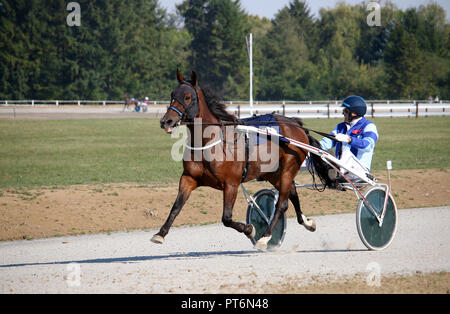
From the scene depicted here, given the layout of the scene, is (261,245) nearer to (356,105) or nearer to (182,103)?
(182,103)

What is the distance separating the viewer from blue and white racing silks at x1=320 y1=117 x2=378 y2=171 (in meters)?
6.68

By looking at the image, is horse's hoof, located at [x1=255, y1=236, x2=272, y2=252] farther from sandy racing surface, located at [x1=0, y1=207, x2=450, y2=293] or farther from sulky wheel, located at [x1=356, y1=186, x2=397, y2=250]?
sulky wheel, located at [x1=356, y1=186, x2=397, y2=250]

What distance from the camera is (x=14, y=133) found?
24.5 meters

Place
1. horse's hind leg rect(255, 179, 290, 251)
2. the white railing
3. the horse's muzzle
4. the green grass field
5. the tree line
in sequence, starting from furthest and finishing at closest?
the tree line
the white railing
the green grass field
horse's hind leg rect(255, 179, 290, 251)
the horse's muzzle

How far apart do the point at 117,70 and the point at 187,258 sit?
50304 mm

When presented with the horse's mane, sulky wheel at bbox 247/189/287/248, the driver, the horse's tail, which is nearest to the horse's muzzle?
the horse's mane

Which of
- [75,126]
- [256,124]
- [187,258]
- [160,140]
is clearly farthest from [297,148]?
[75,126]

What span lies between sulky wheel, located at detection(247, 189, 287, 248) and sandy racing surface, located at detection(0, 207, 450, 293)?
6.1 inches

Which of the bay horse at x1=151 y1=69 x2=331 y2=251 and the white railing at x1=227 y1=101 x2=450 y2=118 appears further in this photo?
the white railing at x1=227 y1=101 x2=450 y2=118

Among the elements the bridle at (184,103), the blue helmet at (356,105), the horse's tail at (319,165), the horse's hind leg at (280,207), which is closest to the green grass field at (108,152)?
the horse's tail at (319,165)

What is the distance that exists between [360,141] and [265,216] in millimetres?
1389

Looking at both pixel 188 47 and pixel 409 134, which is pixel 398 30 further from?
pixel 409 134

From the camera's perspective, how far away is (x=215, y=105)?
20.2ft

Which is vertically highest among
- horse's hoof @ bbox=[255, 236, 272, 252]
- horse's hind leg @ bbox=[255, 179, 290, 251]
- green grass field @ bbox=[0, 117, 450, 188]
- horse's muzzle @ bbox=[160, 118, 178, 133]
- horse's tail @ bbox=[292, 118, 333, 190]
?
horse's muzzle @ bbox=[160, 118, 178, 133]
